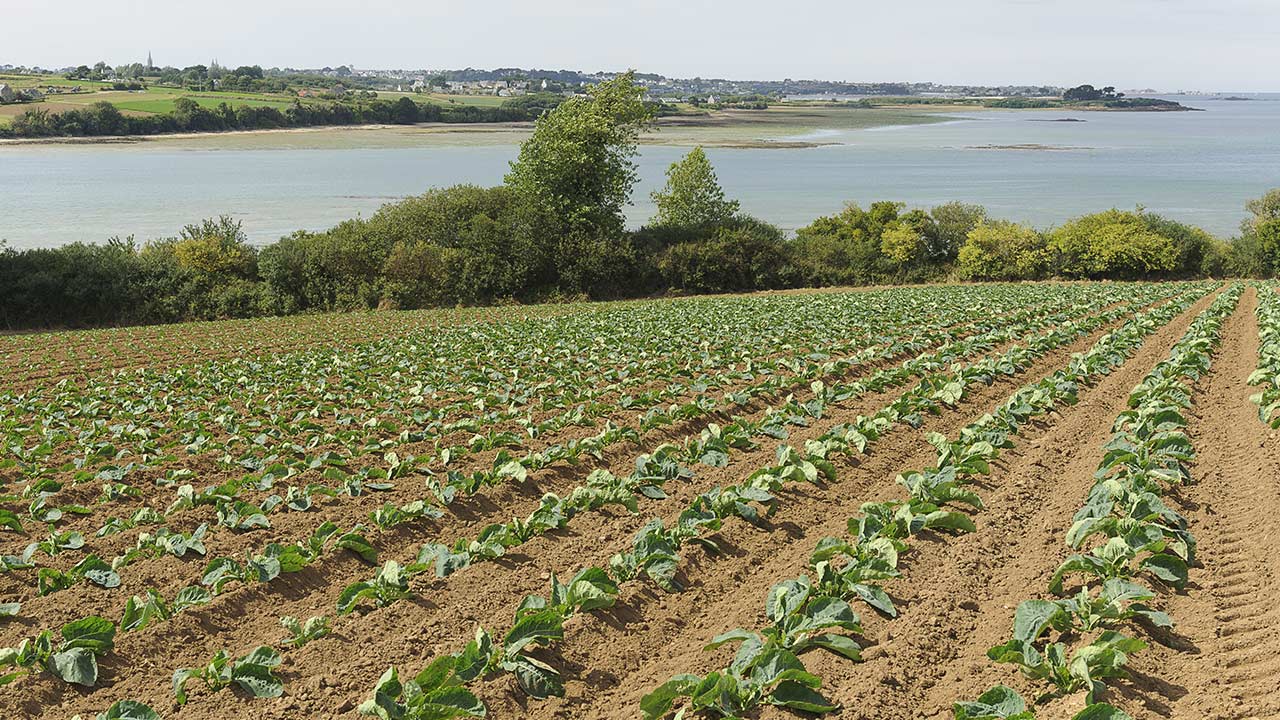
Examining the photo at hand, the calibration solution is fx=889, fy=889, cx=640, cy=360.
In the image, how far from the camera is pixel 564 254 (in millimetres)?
50625

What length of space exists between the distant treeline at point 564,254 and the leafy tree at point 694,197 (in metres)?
0.17

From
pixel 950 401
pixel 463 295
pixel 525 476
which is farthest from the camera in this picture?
pixel 463 295

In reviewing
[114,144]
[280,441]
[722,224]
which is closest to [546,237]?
[722,224]

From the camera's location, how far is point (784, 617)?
6.55 m

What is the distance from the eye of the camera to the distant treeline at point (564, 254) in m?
43.6

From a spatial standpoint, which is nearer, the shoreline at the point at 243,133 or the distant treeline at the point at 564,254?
the distant treeline at the point at 564,254

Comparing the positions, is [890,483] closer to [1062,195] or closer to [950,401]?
[950,401]

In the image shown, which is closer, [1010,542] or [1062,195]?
[1010,542]

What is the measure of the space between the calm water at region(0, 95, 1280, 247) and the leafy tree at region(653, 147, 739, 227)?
Answer: 12432 millimetres

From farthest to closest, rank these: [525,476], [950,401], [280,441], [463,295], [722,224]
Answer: [722,224], [463,295], [950,401], [280,441], [525,476]

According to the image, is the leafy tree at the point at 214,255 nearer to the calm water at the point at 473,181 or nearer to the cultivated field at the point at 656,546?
the calm water at the point at 473,181

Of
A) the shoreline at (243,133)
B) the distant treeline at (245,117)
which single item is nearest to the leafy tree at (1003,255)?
the distant treeline at (245,117)

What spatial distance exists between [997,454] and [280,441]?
10231 millimetres

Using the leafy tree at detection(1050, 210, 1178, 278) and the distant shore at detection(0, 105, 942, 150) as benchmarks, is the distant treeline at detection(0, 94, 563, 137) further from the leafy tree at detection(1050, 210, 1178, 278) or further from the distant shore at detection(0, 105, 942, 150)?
the leafy tree at detection(1050, 210, 1178, 278)
